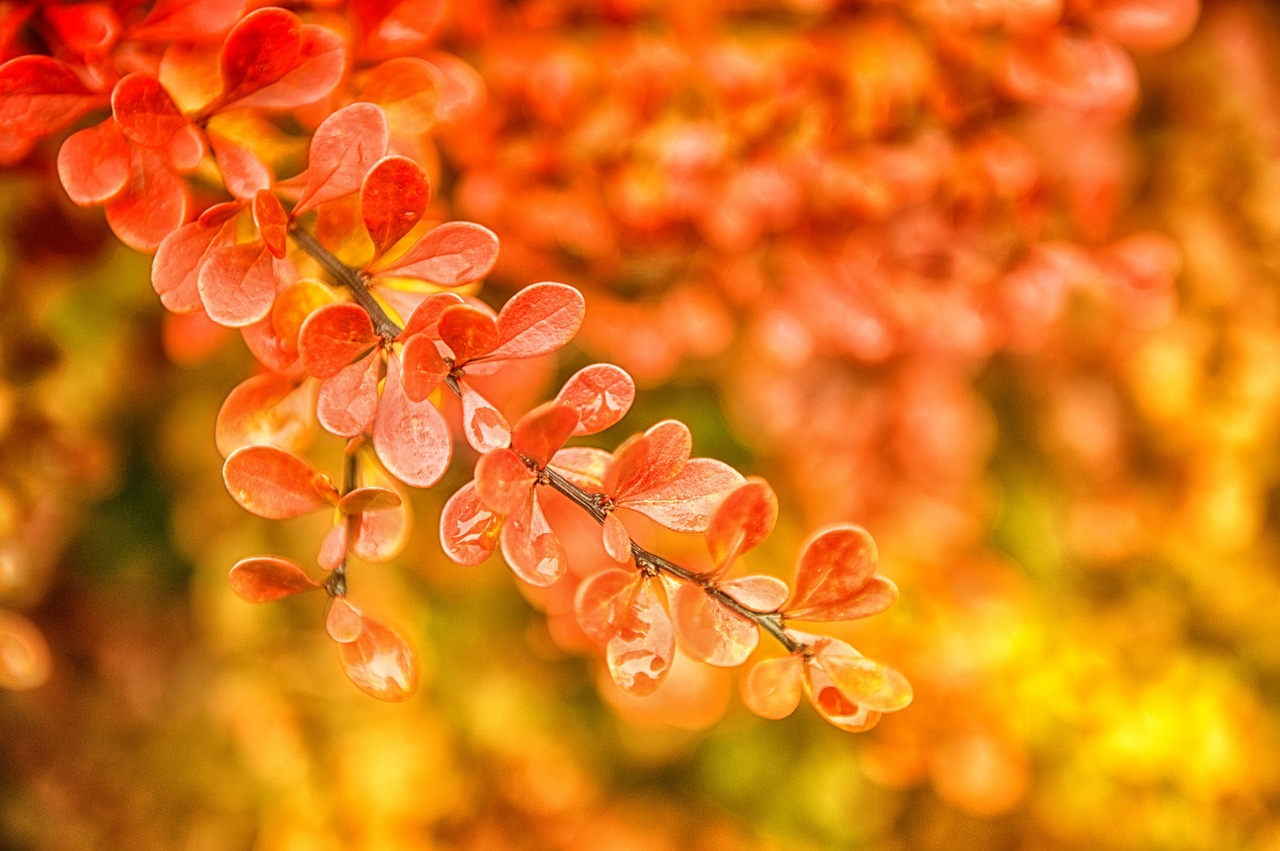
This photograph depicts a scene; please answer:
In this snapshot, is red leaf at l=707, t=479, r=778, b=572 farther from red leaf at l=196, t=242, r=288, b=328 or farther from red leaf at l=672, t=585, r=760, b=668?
red leaf at l=196, t=242, r=288, b=328

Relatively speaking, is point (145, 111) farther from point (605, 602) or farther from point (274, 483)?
point (605, 602)

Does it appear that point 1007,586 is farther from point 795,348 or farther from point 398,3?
point 398,3

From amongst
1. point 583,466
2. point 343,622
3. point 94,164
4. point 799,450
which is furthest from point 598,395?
point 799,450

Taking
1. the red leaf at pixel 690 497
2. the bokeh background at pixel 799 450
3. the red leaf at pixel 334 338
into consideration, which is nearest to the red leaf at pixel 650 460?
the red leaf at pixel 690 497

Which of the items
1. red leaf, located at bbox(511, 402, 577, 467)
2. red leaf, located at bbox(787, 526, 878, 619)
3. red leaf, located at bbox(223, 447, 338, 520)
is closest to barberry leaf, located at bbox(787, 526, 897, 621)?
red leaf, located at bbox(787, 526, 878, 619)

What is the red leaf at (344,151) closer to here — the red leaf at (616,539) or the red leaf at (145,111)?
the red leaf at (145,111)

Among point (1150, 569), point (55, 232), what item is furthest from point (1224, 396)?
point (55, 232)
